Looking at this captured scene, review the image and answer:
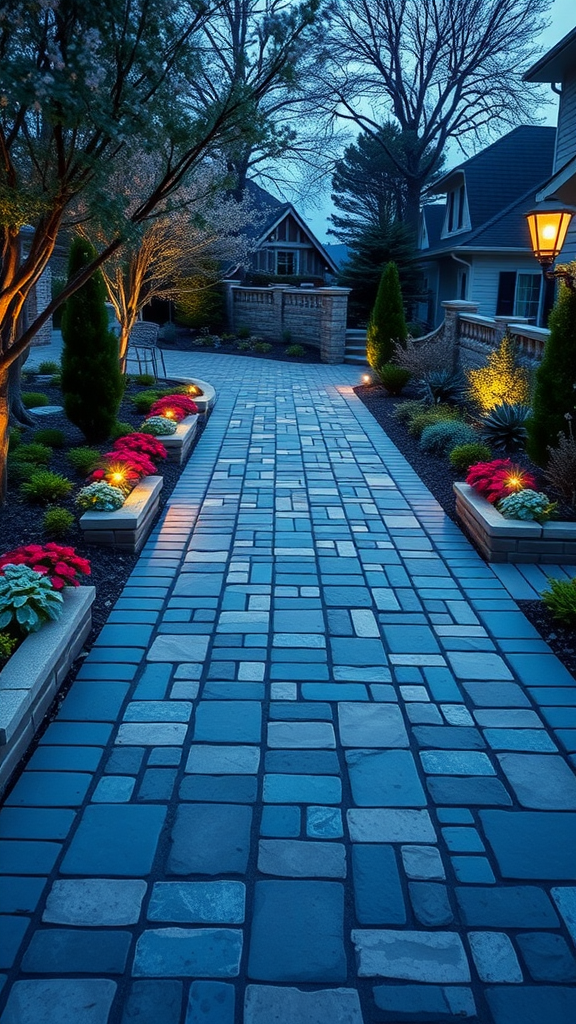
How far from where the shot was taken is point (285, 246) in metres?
29.5

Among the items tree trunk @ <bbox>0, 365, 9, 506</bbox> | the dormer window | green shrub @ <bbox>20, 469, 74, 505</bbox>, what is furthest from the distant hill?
tree trunk @ <bbox>0, 365, 9, 506</bbox>

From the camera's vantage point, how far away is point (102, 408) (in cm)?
840

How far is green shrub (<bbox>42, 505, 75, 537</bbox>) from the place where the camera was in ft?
18.3

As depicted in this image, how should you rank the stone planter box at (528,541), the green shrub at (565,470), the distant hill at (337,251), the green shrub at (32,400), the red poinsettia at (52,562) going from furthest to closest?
the distant hill at (337,251) → the green shrub at (32,400) → the green shrub at (565,470) → the stone planter box at (528,541) → the red poinsettia at (52,562)

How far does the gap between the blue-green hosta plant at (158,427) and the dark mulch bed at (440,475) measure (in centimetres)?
285

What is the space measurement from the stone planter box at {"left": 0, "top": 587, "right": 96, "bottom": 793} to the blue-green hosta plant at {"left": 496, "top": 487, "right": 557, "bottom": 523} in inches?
126

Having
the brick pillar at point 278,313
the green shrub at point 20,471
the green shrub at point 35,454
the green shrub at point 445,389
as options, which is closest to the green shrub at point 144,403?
the green shrub at point 35,454

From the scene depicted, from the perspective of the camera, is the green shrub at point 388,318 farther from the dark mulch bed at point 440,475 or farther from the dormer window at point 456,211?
the dormer window at point 456,211

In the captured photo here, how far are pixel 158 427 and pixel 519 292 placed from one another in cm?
1502

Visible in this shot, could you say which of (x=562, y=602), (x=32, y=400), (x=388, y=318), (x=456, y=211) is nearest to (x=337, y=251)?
(x=456, y=211)

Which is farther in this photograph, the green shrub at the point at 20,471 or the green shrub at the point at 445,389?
the green shrub at the point at 445,389

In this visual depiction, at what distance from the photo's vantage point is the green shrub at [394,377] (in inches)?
511

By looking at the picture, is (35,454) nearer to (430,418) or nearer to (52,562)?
(52,562)

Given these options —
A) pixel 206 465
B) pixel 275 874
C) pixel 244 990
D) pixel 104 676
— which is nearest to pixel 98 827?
pixel 275 874
